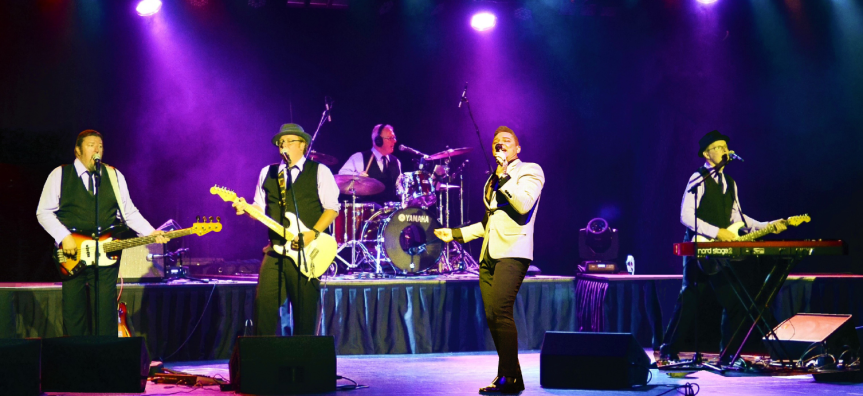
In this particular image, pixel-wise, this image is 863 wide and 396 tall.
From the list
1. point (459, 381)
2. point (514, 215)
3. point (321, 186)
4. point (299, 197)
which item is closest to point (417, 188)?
point (321, 186)

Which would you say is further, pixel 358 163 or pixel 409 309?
pixel 358 163

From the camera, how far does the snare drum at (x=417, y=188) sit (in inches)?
367

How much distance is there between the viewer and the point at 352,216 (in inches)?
364

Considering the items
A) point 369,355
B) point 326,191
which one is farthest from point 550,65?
point 326,191

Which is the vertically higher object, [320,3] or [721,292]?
[320,3]

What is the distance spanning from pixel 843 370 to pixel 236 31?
7959 mm

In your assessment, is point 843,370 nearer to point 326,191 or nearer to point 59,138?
point 326,191

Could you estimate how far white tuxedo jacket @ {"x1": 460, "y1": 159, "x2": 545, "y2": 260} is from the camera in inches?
192

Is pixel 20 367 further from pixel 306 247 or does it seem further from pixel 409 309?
pixel 409 309

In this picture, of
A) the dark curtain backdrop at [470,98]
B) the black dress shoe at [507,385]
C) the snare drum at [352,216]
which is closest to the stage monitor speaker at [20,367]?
the black dress shoe at [507,385]

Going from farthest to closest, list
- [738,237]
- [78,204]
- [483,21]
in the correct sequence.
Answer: [483,21], [738,237], [78,204]

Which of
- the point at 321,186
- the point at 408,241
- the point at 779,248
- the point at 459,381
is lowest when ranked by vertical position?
the point at 459,381

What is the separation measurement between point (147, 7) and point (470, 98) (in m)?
4.38

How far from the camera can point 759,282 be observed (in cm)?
648
